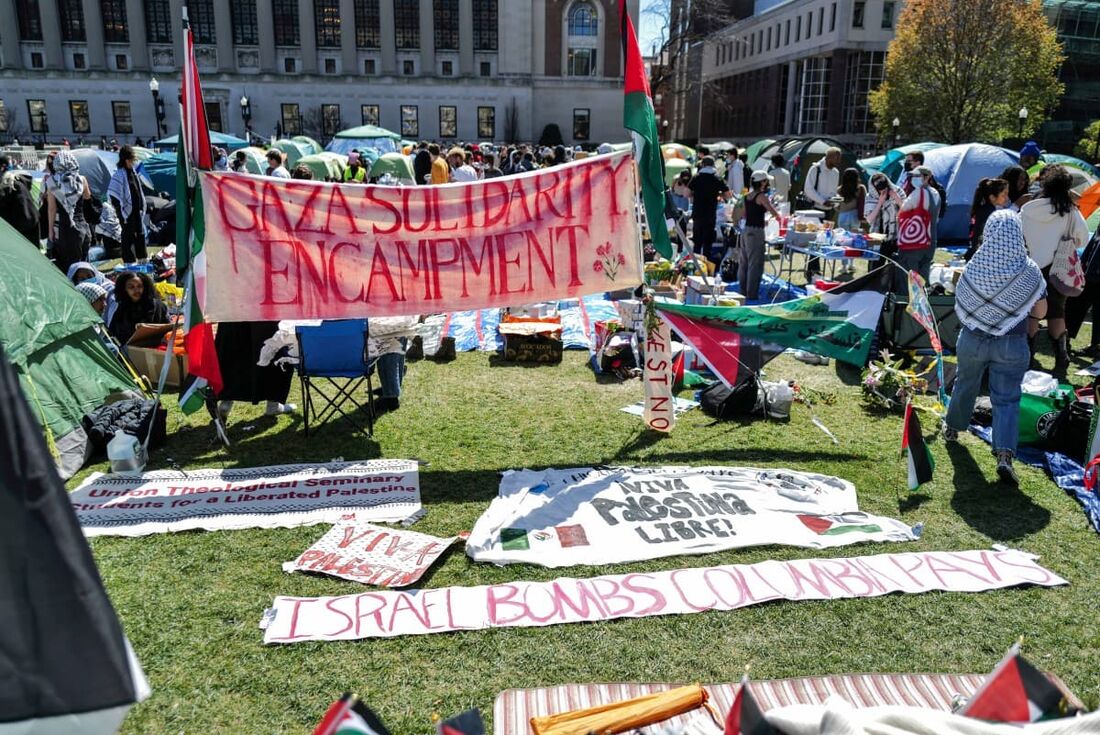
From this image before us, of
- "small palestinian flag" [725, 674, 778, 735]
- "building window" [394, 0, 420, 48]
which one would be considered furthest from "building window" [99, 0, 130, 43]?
"small palestinian flag" [725, 674, 778, 735]

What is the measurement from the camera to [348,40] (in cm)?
5634

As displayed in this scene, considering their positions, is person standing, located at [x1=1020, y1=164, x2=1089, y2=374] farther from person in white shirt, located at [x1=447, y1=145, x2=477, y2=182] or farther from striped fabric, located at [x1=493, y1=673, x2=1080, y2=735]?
person in white shirt, located at [x1=447, y1=145, x2=477, y2=182]

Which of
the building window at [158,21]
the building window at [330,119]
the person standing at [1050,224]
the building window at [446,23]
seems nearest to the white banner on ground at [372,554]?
the person standing at [1050,224]

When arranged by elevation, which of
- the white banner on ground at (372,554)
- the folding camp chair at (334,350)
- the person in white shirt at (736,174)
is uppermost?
the person in white shirt at (736,174)

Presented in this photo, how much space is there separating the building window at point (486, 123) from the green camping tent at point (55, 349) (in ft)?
180

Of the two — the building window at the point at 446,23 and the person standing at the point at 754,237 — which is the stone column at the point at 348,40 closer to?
the building window at the point at 446,23

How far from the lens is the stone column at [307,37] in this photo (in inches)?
2167

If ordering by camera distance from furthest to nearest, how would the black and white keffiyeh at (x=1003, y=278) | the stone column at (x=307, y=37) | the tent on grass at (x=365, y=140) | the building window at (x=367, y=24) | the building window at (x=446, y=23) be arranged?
the building window at (x=446, y=23), the building window at (x=367, y=24), the stone column at (x=307, y=37), the tent on grass at (x=365, y=140), the black and white keffiyeh at (x=1003, y=278)

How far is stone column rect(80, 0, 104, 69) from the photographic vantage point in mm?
53969

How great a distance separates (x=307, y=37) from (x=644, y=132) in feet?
189

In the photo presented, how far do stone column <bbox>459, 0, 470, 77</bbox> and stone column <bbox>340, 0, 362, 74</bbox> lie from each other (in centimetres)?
776

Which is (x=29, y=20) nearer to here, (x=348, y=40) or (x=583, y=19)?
(x=348, y=40)

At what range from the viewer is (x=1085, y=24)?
50781mm

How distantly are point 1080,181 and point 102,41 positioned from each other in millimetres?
61342
